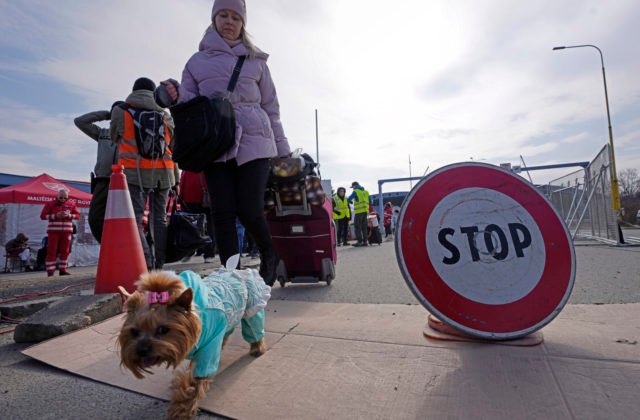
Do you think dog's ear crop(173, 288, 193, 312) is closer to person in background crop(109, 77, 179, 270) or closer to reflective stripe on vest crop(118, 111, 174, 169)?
person in background crop(109, 77, 179, 270)

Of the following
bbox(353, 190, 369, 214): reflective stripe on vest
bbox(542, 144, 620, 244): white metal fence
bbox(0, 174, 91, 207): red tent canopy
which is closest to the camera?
bbox(542, 144, 620, 244): white metal fence

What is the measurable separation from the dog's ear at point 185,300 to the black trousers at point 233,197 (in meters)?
1.43

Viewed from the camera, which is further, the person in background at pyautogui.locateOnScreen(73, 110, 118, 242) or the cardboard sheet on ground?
the person in background at pyautogui.locateOnScreen(73, 110, 118, 242)

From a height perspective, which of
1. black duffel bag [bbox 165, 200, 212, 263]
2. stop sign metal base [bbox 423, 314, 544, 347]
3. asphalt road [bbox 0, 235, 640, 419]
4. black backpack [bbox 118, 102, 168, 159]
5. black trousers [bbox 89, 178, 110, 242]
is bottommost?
asphalt road [bbox 0, 235, 640, 419]

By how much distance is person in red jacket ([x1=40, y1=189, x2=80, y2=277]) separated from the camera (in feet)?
23.8

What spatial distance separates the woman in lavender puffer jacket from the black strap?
3 cm

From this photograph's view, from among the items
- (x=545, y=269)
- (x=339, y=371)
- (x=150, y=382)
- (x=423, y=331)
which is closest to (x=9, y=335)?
(x=150, y=382)

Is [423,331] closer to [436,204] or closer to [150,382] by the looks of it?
[436,204]

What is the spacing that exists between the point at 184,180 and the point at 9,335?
3.98 metres

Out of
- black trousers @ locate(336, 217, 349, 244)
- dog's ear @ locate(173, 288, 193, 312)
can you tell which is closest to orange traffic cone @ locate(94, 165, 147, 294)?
dog's ear @ locate(173, 288, 193, 312)

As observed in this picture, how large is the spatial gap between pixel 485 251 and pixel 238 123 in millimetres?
1983

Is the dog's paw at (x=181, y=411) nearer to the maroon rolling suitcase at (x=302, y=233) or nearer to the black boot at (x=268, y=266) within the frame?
the black boot at (x=268, y=266)

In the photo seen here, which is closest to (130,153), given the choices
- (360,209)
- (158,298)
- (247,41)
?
(247,41)

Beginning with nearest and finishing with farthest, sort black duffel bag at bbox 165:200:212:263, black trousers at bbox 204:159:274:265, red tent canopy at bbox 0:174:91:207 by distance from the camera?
black trousers at bbox 204:159:274:265 → black duffel bag at bbox 165:200:212:263 → red tent canopy at bbox 0:174:91:207
